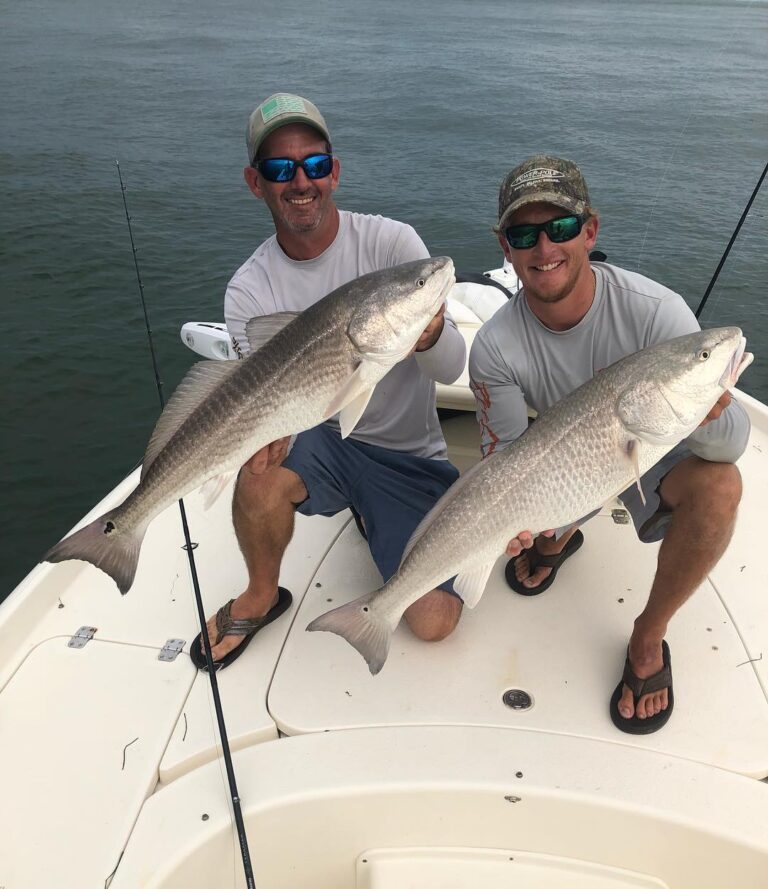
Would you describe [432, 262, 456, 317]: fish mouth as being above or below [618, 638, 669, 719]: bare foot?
above

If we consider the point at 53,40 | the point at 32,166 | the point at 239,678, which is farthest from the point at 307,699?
the point at 53,40

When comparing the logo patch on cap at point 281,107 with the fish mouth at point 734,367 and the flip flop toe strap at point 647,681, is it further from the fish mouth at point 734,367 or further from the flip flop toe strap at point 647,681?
the flip flop toe strap at point 647,681

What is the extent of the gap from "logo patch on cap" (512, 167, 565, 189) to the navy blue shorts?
1.34 m

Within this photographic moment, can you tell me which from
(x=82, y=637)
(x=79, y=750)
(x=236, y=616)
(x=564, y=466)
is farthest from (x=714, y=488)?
(x=82, y=637)

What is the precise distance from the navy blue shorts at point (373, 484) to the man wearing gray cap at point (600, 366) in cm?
41

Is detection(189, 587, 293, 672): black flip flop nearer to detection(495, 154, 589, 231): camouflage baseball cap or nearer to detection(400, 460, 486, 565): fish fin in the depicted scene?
detection(400, 460, 486, 565): fish fin

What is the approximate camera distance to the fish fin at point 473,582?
99.9 inches

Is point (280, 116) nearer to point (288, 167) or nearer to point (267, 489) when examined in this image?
point (288, 167)

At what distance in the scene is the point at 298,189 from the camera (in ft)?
9.89

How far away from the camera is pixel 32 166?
1471 cm

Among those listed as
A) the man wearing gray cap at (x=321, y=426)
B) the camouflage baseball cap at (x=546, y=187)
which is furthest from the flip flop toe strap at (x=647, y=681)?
the camouflage baseball cap at (x=546, y=187)

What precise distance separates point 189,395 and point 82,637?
1.22 m

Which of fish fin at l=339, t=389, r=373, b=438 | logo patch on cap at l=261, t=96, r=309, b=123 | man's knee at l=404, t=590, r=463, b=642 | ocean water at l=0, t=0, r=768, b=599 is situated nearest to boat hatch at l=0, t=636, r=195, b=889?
man's knee at l=404, t=590, r=463, b=642

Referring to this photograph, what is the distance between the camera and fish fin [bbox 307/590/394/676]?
245 cm
